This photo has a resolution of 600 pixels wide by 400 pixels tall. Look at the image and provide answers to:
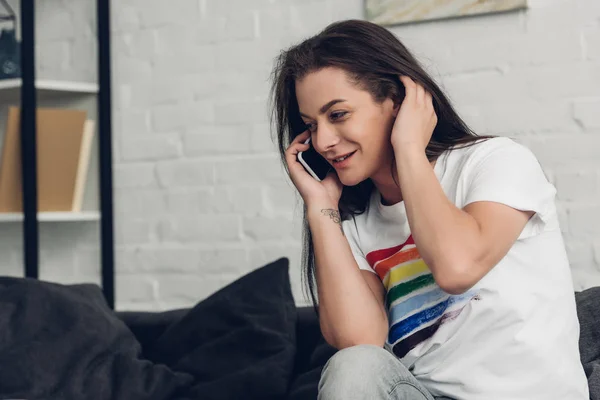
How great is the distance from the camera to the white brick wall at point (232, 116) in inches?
79.6

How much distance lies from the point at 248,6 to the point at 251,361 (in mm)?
1110

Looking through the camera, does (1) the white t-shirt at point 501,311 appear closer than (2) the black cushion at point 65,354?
Yes

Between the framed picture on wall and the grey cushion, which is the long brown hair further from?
the framed picture on wall

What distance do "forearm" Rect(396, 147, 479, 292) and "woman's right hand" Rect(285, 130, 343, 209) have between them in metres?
0.28

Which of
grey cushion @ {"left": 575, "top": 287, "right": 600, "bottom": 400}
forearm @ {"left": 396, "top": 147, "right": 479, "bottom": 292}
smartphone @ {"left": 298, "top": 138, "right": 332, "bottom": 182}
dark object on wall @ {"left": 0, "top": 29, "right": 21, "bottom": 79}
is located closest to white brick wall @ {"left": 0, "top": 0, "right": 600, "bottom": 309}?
dark object on wall @ {"left": 0, "top": 29, "right": 21, "bottom": 79}

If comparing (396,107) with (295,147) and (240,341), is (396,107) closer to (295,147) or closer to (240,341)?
(295,147)

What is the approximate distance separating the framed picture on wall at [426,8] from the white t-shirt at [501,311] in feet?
2.37

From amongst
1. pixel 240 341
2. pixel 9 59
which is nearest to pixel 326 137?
pixel 240 341

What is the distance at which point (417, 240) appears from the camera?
1.35 metres

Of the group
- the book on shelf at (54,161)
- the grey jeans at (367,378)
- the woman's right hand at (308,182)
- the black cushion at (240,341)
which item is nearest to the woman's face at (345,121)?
the woman's right hand at (308,182)

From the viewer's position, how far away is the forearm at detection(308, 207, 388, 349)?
5.01ft

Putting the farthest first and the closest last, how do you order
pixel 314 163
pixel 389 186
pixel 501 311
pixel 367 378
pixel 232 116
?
pixel 232 116 → pixel 314 163 → pixel 389 186 → pixel 501 311 → pixel 367 378

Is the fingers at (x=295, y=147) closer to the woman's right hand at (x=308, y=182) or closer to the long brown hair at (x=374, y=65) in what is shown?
the woman's right hand at (x=308, y=182)

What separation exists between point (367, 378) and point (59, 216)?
1510mm
